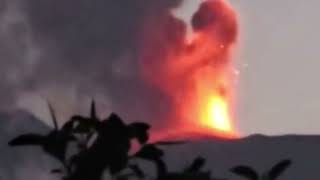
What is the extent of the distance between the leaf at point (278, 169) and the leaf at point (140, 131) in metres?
1.19

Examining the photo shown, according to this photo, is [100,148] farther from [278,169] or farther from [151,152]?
[278,169]

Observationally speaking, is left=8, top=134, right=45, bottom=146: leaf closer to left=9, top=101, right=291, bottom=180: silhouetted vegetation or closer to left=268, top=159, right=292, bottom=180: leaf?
left=9, top=101, right=291, bottom=180: silhouetted vegetation

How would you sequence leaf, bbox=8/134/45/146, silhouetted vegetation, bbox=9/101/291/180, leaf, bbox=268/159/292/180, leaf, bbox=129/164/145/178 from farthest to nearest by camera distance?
leaf, bbox=268/159/292/180
leaf, bbox=129/164/145/178
leaf, bbox=8/134/45/146
silhouetted vegetation, bbox=9/101/291/180

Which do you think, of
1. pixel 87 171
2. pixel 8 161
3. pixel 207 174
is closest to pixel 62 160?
pixel 87 171

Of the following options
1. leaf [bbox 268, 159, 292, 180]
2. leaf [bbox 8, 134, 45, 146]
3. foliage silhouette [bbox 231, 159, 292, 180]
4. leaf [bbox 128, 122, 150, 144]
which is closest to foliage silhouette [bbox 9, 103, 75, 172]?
leaf [bbox 8, 134, 45, 146]

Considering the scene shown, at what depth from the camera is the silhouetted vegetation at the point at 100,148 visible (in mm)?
8781

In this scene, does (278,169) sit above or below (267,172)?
below

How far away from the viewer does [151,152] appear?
9.20 m

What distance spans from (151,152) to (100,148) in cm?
53

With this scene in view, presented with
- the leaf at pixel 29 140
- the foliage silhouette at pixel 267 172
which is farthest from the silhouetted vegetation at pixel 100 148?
the foliage silhouette at pixel 267 172

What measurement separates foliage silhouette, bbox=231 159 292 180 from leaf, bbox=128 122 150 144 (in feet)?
3.31

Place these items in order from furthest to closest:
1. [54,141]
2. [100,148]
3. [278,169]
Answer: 1. [278,169]
2. [54,141]
3. [100,148]

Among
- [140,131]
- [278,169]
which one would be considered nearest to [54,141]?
[140,131]

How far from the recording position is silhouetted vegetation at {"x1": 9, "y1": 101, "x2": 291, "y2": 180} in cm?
878
